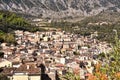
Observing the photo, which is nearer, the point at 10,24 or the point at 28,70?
the point at 28,70

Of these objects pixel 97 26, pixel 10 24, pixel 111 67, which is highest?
pixel 111 67

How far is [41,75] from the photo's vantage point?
3494 cm

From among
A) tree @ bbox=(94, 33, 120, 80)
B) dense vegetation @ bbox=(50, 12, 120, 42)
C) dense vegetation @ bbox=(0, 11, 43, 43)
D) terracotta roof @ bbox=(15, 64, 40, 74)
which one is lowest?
dense vegetation @ bbox=(50, 12, 120, 42)

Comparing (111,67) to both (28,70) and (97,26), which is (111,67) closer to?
(28,70)

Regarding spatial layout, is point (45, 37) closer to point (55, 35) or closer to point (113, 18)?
point (55, 35)

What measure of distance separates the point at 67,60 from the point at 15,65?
1256 centimetres

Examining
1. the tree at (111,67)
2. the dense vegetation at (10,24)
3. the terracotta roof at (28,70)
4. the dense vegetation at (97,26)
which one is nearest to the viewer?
the tree at (111,67)

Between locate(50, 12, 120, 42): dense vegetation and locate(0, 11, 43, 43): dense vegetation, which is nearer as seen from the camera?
locate(0, 11, 43, 43): dense vegetation

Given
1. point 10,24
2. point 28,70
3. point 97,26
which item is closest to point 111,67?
point 28,70

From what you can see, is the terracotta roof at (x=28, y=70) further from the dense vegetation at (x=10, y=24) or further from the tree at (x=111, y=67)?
the dense vegetation at (x=10, y=24)

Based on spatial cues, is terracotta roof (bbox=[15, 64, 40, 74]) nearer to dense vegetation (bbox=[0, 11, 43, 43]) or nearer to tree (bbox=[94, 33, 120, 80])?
tree (bbox=[94, 33, 120, 80])

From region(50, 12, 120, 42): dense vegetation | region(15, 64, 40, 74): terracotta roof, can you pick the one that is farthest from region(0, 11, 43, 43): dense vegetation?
region(15, 64, 40, 74): terracotta roof

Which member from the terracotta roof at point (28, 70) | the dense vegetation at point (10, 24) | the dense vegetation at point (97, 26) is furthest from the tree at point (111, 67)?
the dense vegetation at point (10, 24)

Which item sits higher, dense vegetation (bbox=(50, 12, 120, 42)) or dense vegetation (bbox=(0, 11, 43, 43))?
dense vegetation (bbox=(0, 11, 43, 43))
